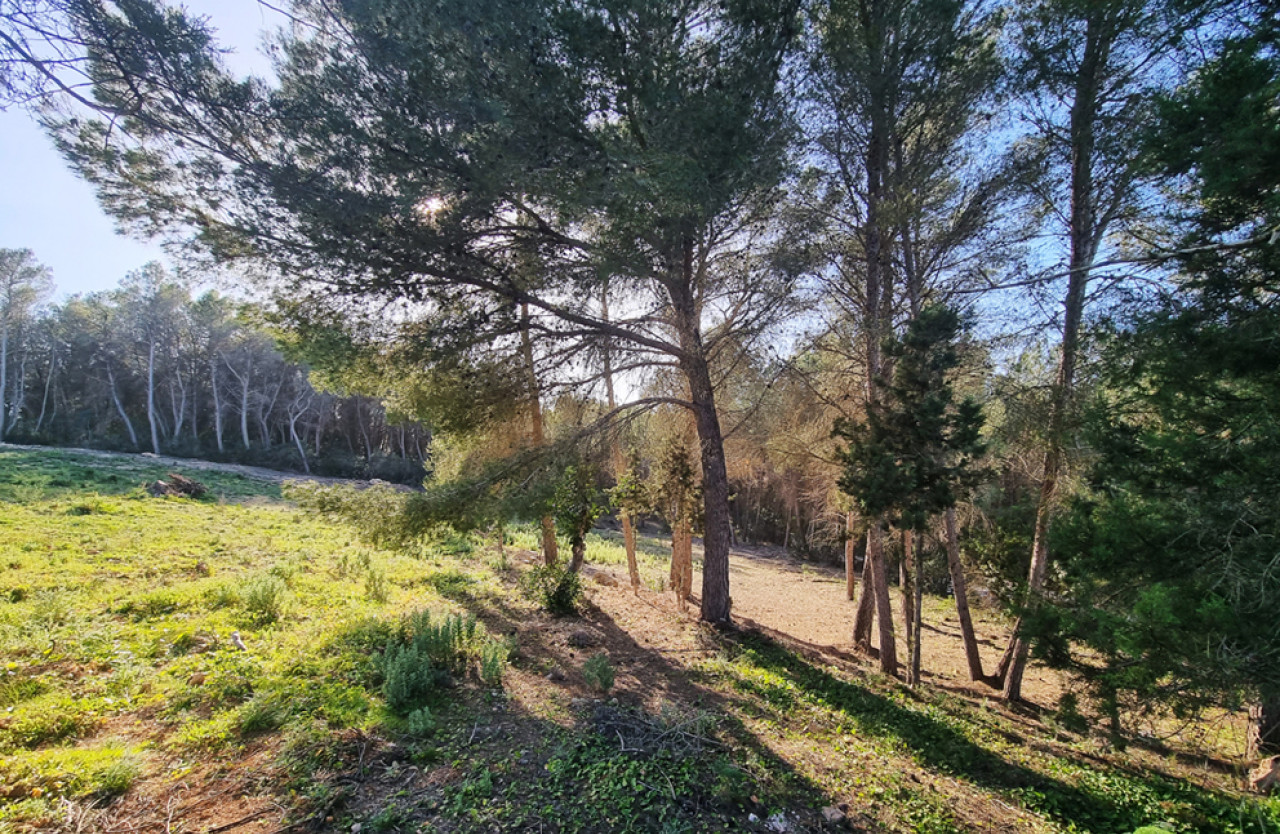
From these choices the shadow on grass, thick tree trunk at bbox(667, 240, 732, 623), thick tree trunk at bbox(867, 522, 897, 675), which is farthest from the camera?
thick tree trunk at bbox(867, 522, 897, 675)

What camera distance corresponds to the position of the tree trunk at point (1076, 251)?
20.2 ft

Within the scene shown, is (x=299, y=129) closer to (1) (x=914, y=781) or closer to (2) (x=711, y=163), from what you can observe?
(2) (x=711, y=163)

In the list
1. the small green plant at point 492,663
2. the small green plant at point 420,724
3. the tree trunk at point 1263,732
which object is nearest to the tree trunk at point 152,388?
the small green plant at point 492,663

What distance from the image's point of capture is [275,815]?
2.82 m

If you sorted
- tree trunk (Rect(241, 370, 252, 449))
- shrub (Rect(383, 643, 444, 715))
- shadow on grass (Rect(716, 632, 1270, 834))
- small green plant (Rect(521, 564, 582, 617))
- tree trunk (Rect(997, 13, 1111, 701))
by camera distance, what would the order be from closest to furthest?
shadow on grass (Rect(716, 632, 1270, 834)) → shrub (Rect(383, 643, 444, 715)) → tree trunk (Rect(997, 13, 1111, 701)) → small green plant (Rect(521, 564, 582, 617)) → tree trunk (Rect(241, 370, 252, 449))

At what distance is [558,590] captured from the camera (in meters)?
8.25

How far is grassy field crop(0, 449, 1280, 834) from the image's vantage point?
2.99 m

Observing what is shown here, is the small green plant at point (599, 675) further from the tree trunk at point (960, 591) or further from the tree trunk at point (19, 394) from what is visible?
the tree trunk at point (19, 394)

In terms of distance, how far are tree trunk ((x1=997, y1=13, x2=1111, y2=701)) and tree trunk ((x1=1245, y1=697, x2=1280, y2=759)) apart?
7.52 ft

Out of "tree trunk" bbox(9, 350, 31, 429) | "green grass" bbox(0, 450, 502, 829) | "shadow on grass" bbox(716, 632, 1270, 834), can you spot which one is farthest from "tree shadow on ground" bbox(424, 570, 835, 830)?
"tree trunk" bbox(9, 350, 31, 429)

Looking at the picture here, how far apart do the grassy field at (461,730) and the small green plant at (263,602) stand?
34 mm

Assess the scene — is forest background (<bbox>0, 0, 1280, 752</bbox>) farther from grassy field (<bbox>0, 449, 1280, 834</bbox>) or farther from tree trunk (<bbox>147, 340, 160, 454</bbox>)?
tree trunk (<bbox>147, 340, 160, 454</bbox>)

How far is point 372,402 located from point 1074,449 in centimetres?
3968

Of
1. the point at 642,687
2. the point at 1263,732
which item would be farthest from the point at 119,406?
the point at 1263,732
